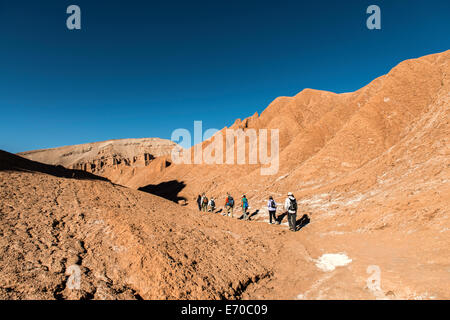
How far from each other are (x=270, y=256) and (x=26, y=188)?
10.3 meters

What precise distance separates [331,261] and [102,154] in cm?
10446

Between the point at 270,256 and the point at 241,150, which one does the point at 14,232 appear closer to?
the point at 270,256

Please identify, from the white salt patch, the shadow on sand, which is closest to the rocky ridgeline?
the shadow on sand

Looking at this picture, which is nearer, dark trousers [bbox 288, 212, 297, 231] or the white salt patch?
the white salt patch

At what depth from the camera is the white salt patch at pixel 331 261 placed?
6.11 meters

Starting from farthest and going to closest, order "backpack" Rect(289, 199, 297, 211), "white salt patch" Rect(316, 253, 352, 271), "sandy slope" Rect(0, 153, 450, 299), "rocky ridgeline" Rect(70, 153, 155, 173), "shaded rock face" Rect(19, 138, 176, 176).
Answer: "shaded rock face" Rect(19, 138, 176, 176) → "rocky ridgeline" Rect(70, 153, 155, 173) → "backpack" Rect(289, 199, 297, 211) → "white salt patch" Rect(316, 253, 352, 271) → "sandy slope" Rect(0, 153, 450, 299)

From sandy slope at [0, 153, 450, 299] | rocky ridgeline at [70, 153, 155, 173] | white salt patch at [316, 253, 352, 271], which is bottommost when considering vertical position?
white salt patch at [316, 253, 352, 271]

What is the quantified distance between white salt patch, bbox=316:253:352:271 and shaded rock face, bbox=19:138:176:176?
75553mm

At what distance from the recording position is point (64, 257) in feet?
16.1

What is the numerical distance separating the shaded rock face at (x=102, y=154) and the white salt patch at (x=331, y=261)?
75.6 metres

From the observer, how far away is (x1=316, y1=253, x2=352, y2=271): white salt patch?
20.0ft

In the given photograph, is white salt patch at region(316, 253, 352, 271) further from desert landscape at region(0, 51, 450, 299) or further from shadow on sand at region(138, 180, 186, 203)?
shadow on sand at region(138, 180, 186, 203)

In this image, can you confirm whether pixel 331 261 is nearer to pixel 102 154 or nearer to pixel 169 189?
pixel 169 189

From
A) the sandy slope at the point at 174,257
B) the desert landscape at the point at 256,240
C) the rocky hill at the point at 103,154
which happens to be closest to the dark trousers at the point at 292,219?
the desert landscape at the point at 256,240
